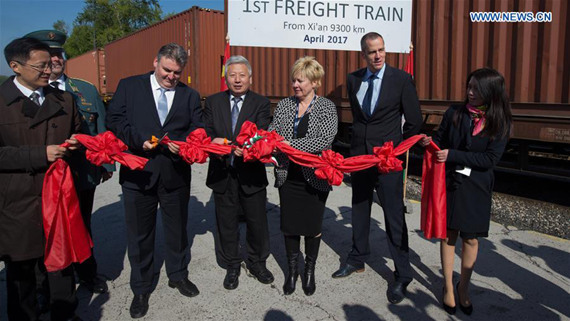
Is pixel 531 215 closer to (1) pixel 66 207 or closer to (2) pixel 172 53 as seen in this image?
(2) pixel 172 53

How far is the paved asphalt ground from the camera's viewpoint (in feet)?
9.47

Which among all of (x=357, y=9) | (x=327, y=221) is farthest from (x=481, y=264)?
(x=357, y=9)

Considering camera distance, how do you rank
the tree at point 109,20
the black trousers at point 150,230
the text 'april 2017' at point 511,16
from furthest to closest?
the tree at point 109,20 → the text 'april 2017' at point 511,16 → the black trousers at point 150,230

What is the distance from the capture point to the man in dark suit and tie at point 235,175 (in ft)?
10.5

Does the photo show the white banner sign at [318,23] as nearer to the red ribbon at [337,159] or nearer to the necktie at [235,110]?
the necktie at [235,110]

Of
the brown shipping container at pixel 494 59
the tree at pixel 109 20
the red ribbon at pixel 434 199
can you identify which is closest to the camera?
the red ribbon at pixel 434 199

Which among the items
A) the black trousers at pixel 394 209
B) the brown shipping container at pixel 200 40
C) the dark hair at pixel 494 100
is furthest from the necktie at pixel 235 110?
the brown shipping container at pixel 200 40

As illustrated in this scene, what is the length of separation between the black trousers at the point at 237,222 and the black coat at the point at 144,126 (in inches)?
18.9

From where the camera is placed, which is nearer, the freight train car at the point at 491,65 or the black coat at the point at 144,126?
the black coat at the point at 144,126

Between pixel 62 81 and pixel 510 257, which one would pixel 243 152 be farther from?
pixel 510 257

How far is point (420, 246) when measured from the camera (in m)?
4.07

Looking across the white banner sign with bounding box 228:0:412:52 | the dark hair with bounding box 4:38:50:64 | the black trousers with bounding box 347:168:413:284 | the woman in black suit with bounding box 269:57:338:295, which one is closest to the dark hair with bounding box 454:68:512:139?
the black trousers with bounding box 347:168:413:284

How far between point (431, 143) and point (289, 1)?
8.72ft

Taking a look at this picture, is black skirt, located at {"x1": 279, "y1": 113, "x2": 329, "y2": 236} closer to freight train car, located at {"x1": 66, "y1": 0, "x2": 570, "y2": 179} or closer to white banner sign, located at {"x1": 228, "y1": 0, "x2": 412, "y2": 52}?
white banner sign, located at {"x1": 228, "y1": 0, "x2": 412, "y2": 52}
